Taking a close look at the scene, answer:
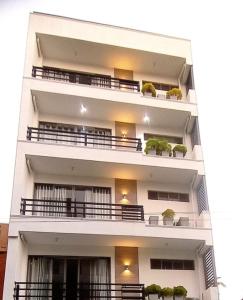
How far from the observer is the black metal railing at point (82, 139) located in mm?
15820

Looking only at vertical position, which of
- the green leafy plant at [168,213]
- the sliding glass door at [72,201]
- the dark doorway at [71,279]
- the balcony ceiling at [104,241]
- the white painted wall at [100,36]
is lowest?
the dark doorway at [71,279]

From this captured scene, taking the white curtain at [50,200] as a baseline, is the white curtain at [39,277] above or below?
below

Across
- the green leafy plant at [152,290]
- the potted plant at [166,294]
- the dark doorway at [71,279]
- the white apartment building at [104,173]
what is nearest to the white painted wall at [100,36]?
the white apartment building at [104,173]

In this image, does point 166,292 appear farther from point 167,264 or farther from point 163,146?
point 163,146

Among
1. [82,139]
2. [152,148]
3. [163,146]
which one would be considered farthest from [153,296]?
[82,139]

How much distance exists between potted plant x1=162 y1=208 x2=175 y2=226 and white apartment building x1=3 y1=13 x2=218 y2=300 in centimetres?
26

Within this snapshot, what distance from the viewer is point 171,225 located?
15.1 m

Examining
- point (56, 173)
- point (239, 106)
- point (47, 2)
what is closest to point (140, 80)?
point (56, 173)

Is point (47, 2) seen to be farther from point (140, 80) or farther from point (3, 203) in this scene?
point (140, 80)

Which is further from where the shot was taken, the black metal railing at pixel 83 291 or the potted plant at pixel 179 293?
the potted plant at pixel 179 293

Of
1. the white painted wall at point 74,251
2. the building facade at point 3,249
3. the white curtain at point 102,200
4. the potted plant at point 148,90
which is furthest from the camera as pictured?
the potted plant at point 148,90

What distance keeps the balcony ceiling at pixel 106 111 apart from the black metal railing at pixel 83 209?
363 cm

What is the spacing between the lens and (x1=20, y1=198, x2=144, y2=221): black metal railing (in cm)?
1475

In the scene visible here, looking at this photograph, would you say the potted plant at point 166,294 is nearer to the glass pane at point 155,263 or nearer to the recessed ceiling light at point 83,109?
the glass pane at point 155,263
